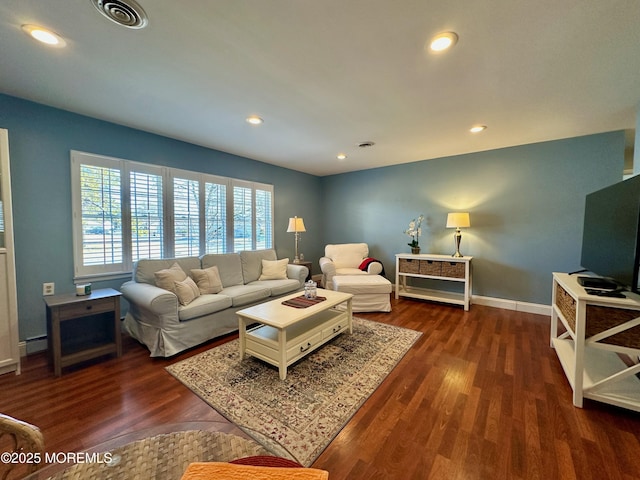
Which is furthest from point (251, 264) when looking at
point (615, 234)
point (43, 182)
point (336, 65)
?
point (615, 234)

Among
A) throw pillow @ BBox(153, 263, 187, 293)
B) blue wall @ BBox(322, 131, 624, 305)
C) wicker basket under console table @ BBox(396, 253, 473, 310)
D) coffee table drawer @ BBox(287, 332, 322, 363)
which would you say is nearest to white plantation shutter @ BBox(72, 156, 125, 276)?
throw pillow @ BBox(153, 263, 187, 293)

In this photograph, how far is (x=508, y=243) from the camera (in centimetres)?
370

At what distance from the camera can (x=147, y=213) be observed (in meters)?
3.06

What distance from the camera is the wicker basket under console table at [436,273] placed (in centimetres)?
366

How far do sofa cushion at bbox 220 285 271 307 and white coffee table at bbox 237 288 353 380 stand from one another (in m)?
0.58

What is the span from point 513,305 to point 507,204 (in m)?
1.48

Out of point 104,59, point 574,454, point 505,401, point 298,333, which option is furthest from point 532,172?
point 104,59

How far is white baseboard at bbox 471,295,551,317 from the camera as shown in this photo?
3477 mm

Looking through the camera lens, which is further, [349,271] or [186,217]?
[349,271]

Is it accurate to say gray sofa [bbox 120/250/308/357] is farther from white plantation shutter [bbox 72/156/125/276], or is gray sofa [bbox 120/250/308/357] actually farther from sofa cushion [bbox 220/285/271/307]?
white plantation shutter [bbox 72/156/125/276]

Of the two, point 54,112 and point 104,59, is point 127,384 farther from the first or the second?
point 54,112

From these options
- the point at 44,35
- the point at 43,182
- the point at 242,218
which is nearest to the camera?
the point at 44,35

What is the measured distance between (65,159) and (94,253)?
98 centimetres

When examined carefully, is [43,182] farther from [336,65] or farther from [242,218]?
[336,65]
